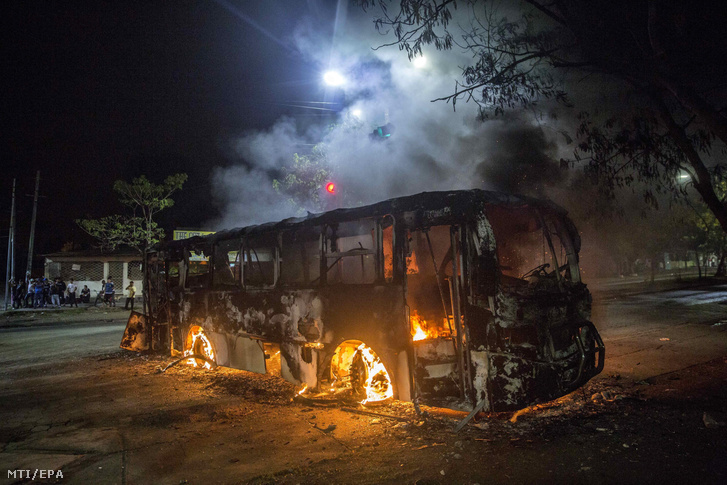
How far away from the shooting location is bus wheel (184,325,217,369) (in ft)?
25.7

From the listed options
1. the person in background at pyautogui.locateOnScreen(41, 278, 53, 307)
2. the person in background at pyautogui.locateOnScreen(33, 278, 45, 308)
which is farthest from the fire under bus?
the person in background at pyautogui.locateOnScreen(41, 278, 53, 307)

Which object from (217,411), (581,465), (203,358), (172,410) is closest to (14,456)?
(172,410)

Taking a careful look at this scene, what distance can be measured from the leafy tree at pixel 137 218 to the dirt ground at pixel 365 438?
1743cm

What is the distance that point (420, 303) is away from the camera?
5203mm

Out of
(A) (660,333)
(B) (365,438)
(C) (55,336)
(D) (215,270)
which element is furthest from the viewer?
(C) (55,336)

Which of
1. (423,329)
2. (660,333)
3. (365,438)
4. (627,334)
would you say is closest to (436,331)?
(423,329)

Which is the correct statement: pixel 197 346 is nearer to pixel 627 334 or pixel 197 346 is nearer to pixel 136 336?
pixel 136 336

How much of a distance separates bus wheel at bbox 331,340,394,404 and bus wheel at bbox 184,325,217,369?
342 cm

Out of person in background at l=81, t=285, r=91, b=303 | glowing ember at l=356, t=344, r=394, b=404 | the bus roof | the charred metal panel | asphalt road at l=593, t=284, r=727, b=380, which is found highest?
the bus roof

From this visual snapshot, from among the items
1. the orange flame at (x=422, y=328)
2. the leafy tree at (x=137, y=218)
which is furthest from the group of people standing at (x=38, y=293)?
A: the orange flame at (x=422, y=328)

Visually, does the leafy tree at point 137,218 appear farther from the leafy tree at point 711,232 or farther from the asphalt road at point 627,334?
the leafy tree at point 711,232

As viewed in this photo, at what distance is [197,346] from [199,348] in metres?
0.07

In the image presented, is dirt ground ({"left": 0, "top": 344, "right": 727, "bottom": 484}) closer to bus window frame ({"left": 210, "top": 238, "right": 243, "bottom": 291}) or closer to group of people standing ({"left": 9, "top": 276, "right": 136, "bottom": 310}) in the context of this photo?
bus window frame ({"left": 210, "top": 238, "right": 243, "bottom": 291})

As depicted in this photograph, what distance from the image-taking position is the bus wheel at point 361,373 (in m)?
5.21
